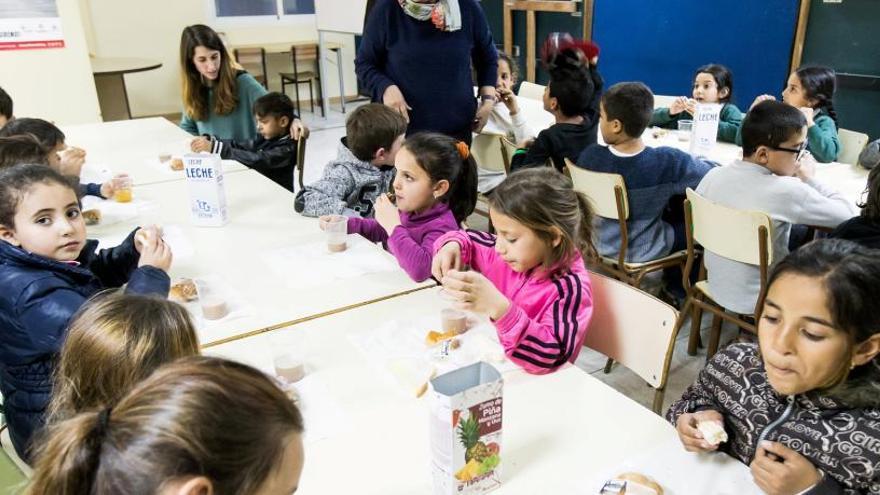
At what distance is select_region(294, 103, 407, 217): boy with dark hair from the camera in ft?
8.41

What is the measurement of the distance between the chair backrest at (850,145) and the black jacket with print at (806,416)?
8.35ft

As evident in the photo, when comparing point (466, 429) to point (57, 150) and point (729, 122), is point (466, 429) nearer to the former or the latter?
point (57, 150)

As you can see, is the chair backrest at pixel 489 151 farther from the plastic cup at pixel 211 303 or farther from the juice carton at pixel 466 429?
the juice carton at pixel 466 429

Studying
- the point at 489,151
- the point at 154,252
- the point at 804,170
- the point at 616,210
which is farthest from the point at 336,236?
the point at 804,170

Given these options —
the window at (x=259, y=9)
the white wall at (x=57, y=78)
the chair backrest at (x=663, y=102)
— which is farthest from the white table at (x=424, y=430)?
the window at (x=259, y=9)

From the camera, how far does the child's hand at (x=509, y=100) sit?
3854 millimetres

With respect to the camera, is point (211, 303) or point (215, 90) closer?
point (211, 303)

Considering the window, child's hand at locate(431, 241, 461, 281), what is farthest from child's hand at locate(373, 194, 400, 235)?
the window

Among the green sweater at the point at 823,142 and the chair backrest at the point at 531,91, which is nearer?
the green sweater at the point at 823,142

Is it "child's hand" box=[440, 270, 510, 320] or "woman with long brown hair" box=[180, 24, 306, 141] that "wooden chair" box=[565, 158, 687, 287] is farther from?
"woman with long brown hair" box=[180, 24, 306, 141]

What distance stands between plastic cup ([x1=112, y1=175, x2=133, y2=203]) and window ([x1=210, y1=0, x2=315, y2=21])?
19.1 feet

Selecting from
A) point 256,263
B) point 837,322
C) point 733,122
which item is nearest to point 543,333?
point 837,322

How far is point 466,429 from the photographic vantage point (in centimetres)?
102

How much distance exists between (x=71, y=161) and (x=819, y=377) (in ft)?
9.60
